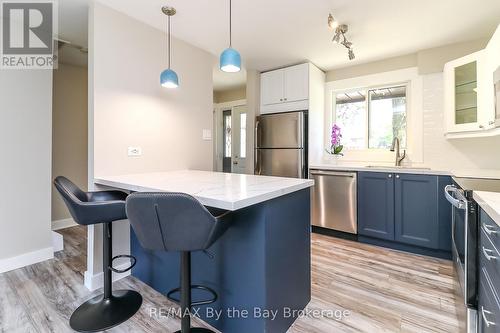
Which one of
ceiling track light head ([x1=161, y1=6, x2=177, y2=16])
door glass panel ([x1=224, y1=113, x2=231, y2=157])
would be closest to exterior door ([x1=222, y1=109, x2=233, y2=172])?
door glass panel ([x1=224, y1=113, x2=231, y2=157])

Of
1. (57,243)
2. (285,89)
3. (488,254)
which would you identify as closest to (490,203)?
(488,254)

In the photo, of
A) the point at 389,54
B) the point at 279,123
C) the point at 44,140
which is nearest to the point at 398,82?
the point at 389,54

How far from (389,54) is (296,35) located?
140cm

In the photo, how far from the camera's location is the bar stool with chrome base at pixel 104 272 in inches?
58.5

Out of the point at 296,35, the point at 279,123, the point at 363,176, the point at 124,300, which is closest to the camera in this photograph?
the point at 124,300

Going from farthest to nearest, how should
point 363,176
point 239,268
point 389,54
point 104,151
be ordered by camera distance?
point 389,54, point 363,176, point 104,151, point 239,268

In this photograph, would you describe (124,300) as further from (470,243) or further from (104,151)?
(470,243)

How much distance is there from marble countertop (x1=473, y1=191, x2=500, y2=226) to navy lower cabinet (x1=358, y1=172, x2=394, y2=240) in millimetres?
1570

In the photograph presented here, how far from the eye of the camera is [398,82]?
3262 mm

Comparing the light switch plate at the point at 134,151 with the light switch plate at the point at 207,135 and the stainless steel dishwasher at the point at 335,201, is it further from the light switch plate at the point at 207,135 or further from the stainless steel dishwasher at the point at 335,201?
the stainless steel dishwasher at the point at 335,201

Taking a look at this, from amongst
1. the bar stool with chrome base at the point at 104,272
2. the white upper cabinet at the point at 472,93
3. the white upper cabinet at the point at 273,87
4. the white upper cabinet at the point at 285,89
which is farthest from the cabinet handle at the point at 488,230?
the white upper cabinet at the point at 273,87

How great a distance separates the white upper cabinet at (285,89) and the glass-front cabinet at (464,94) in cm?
156

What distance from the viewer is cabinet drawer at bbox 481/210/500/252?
0.92 metres

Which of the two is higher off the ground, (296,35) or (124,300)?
(296,35)
